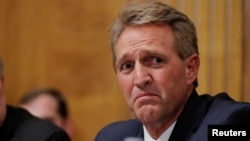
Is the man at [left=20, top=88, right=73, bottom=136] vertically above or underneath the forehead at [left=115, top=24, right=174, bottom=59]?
underneath

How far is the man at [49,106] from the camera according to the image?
3904 mm

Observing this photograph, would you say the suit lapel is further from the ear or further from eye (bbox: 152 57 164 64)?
eye (bbox: 152 57 164 64)

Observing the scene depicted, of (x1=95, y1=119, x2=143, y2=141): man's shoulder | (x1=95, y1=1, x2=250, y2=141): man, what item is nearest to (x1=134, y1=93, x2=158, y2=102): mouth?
(x1=95, y1=1, x2=250, y2=141): man

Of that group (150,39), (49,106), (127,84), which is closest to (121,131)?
(127,84)

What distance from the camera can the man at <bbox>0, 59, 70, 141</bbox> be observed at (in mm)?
2447

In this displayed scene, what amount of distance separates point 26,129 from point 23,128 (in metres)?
0.02

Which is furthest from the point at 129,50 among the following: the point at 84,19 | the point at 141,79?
the point at 84,19

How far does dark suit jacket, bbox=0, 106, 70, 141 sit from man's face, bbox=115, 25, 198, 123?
1.55 feet

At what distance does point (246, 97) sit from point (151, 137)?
1.10m

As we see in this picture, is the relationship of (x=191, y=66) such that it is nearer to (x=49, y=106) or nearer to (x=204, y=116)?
(x=204, y=116)

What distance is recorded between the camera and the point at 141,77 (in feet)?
6.63

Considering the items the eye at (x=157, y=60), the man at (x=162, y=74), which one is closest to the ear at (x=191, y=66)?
the man at (x=162, y=74)

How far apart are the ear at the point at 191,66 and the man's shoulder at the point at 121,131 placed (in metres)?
0.30

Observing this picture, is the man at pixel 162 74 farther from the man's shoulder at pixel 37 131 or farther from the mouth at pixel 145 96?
the man's shoulder at pixel 37 131
